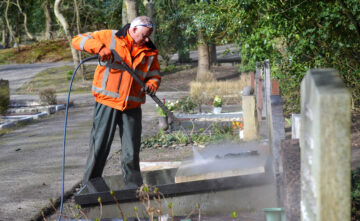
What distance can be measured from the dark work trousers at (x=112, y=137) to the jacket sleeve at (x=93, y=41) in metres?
0.60

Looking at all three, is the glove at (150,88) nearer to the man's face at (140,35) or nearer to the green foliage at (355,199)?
the man's face at (140,35)

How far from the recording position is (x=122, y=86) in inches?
219

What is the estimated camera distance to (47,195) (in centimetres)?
627

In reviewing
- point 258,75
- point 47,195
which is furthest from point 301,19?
point 258,75

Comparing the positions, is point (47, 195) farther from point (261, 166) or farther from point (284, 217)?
point (284, 217)

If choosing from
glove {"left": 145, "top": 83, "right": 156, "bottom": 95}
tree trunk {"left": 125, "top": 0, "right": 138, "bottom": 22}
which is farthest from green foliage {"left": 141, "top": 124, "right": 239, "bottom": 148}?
tree trunk {"left": 125, "top": 0, "right": 138, "bottom": 22}

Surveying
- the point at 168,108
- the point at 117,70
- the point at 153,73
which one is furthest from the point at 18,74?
the point at 117,70

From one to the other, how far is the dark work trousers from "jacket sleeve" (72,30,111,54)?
60 centimetres

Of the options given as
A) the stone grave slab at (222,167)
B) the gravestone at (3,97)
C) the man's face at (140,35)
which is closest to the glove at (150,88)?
the man's face at (140,35)

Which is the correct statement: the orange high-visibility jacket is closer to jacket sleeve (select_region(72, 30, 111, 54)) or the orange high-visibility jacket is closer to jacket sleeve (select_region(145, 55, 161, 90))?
jacket sleeve (select_region(72, 30, 111, 54))

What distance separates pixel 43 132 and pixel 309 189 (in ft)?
33.2

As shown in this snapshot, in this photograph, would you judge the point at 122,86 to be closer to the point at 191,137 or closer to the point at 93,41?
the point at 93,41

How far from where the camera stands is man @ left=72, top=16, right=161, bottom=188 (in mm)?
5477

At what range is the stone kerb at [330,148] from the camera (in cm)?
190
